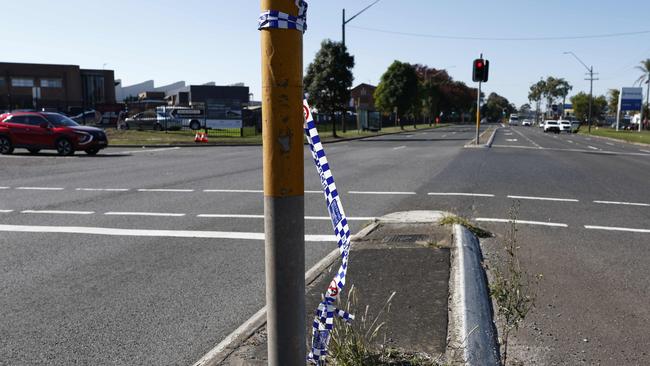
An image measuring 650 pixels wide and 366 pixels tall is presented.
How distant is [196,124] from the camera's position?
45594 millimetres

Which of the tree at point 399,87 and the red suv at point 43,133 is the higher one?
the tree at point 399,87

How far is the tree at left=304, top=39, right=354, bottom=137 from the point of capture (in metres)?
41.1

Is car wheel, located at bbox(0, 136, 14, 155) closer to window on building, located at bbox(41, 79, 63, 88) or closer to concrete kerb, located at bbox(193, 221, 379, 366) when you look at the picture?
concrete kerb, located at bbox(193, 221, 379, 366)

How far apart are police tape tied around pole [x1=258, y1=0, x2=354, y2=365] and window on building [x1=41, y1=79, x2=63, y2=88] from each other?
83.5 metres

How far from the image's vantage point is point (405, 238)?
21.6 ft

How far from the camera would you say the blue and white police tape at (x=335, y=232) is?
2715 millimetres

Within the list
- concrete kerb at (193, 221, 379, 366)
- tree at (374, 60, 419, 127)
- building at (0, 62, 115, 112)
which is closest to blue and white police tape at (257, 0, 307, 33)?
concrete kerb at (193, 221, 379, 366)

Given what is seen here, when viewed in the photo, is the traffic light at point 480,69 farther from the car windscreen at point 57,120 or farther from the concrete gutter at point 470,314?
the concrete gutter at point 470,314

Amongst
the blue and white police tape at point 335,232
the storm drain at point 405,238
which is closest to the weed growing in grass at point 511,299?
the blue and white police tape at point 335,232

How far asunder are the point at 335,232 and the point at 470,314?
1621 mm

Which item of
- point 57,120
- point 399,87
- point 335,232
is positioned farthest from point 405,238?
point 399,87

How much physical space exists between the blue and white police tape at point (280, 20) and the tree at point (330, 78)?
3910 centimetres

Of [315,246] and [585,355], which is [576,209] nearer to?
[315,246]

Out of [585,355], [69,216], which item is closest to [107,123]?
[69,216]
